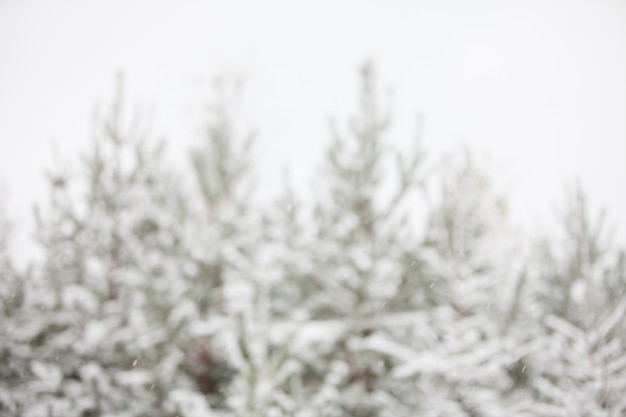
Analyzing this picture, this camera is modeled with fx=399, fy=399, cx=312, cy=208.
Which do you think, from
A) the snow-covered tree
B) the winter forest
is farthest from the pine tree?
the snow-covered tree

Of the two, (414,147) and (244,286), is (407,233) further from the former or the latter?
(244,286)

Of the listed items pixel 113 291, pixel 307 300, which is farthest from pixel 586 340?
pixel 113 291

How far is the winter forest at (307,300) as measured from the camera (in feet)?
13.8

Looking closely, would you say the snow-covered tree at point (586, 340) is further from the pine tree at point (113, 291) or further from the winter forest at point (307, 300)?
the pine tree at point (113, 291)

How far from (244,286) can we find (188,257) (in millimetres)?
926

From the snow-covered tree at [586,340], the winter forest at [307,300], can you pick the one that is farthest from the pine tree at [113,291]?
the snow-covered tree at [586,340]

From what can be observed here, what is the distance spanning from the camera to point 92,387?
15.5 feet

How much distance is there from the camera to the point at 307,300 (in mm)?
4875

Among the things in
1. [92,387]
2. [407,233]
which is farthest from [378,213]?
[92,387]

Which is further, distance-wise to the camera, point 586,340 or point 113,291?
point 113,291

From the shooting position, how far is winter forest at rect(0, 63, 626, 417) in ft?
13.8

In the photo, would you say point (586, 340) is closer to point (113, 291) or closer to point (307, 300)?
point (307, 300)

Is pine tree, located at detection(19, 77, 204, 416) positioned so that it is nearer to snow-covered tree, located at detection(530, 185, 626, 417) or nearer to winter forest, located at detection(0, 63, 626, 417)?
winter forest, located at detection(0, 63, 626, 417)

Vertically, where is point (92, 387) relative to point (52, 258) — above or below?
below
